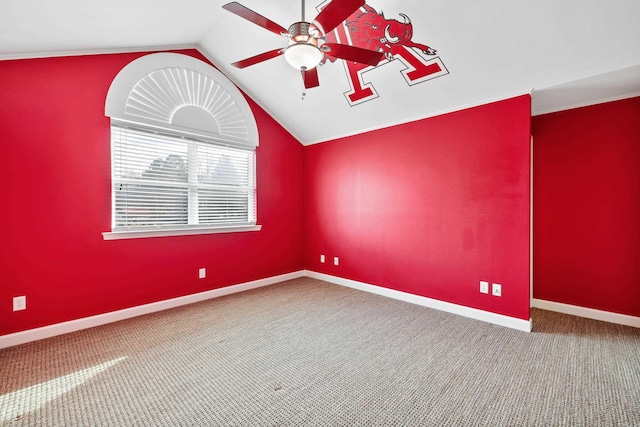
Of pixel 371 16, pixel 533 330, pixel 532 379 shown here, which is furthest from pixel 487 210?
pixel 371 16

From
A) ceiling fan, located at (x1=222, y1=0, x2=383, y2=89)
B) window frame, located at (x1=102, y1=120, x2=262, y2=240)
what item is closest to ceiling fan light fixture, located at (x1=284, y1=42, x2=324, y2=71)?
ceiling fan, located at (x1=222, y1=0, x2=383, y2=89)

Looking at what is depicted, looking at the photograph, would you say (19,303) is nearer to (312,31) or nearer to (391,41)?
(312,31)

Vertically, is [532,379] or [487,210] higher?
[487,210]

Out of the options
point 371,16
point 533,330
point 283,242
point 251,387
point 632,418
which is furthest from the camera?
point 283,242

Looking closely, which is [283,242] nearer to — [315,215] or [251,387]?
[315,215]

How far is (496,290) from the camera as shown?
9.68 feet

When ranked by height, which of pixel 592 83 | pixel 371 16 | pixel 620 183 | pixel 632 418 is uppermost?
pixel 371 16

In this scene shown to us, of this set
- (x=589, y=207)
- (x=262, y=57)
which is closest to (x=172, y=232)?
(x=262, y=57)

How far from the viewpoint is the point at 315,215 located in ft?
15.9

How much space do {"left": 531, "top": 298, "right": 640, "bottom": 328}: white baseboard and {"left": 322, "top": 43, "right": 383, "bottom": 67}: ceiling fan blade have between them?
136 inches

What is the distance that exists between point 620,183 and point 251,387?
402 cm

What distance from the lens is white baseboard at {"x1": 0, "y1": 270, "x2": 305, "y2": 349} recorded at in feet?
8.29

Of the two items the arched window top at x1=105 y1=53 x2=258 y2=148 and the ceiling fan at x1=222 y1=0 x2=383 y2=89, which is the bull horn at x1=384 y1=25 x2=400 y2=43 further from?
the arched window top at x1=105 y1=53 x2=258 y2=148

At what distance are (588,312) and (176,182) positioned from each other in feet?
16.2
